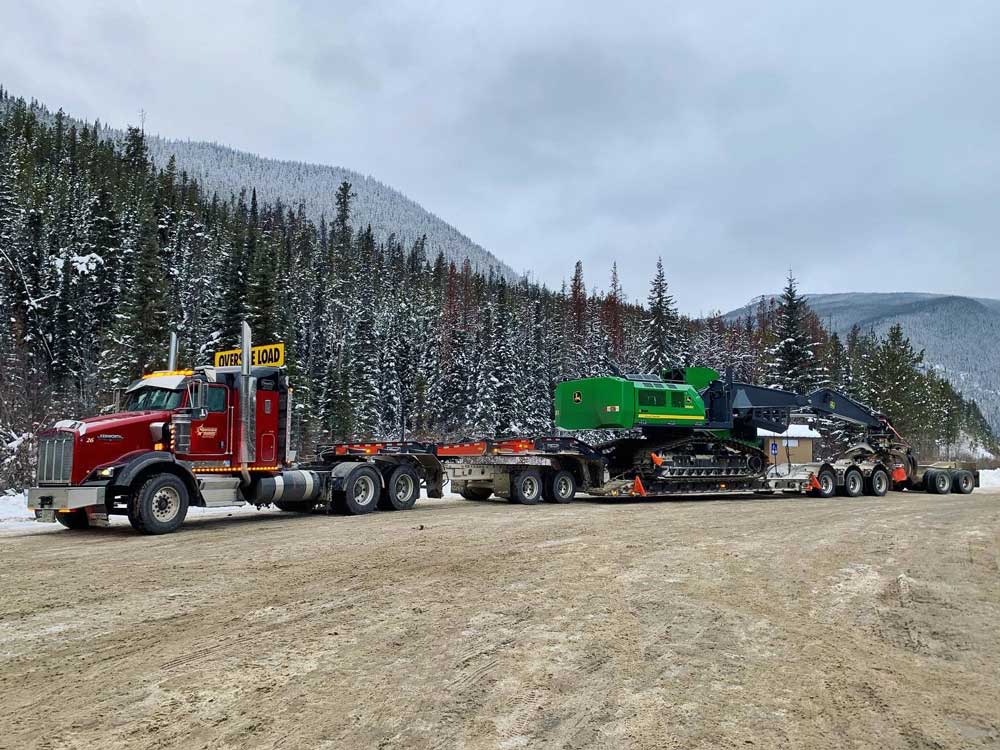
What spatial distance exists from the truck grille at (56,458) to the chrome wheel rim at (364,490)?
5.80 meters

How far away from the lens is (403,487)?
1788cm

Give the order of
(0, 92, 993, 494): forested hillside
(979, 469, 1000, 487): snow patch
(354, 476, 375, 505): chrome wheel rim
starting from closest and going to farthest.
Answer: (354, 476, 375, 505): chrome wheel rim < (979, 469, 1000, 487): snow patch < (0, 92, 993, 494): forested hillside

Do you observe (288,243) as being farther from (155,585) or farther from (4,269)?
(155,585)

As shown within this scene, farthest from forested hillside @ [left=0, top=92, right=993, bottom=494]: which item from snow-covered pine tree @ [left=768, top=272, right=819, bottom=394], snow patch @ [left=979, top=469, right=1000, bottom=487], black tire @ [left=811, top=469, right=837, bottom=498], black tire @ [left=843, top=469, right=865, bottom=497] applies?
black tire @ [left=811, top=469, right=837, bottom=498]

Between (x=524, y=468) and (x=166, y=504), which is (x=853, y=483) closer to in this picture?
(x=524, y=468)

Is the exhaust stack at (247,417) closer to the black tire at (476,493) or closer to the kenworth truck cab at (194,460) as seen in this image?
the kenworth truck cab at (194,460)

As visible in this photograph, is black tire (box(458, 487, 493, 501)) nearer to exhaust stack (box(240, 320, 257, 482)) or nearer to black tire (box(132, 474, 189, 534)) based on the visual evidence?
exhaust stack (box(240, 320, 257, 482))

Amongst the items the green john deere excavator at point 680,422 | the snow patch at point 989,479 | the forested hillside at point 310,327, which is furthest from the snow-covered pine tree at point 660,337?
the green john deere excavator at point 680,422

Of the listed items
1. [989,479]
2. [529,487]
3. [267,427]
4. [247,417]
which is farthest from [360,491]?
[989,479]

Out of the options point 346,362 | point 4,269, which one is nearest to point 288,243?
point 346,362

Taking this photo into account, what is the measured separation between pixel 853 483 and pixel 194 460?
71.4 ft

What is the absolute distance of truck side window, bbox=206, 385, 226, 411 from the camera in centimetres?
1457

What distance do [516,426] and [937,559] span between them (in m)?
52.4

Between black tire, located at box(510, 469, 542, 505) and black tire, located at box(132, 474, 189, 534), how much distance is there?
8.67m
